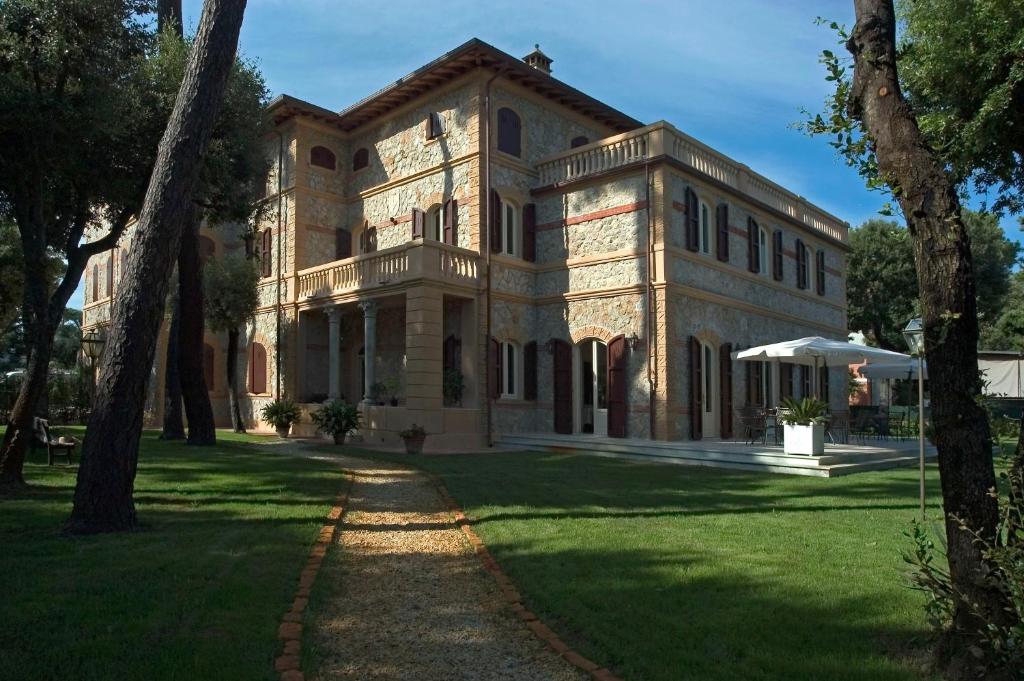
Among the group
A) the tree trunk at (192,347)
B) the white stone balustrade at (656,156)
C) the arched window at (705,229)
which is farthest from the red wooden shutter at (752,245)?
the tree trunk at (192,347)

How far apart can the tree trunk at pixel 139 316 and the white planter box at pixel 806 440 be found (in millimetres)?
11129

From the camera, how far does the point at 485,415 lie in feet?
59.7

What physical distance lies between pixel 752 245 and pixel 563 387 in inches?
266

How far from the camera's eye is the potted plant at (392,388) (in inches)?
745

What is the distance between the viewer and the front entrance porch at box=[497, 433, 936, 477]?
13.6 metres

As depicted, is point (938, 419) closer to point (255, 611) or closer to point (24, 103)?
point (255, 611)

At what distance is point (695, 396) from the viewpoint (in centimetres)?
1761

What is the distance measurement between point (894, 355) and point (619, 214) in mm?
6755

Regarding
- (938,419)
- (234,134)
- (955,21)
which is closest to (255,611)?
(938,419)

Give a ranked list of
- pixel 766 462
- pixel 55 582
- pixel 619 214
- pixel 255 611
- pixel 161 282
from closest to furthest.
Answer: pixel 255 611 < pixel 55 582 < pixel 161 282 < pixel 766 462 < pixel 619 214

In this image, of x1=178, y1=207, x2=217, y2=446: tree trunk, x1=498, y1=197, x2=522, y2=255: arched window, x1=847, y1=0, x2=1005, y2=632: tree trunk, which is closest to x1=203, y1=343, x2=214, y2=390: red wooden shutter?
x1=178, y1=207, x2=217, y2=446: tree trunk

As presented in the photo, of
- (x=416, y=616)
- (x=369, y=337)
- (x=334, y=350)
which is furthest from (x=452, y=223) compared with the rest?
(x=416, y=616)

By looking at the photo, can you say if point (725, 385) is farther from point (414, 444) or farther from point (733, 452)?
point (414, 444)

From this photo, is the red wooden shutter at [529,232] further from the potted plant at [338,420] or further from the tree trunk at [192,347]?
the tree trunk at [192,347]
